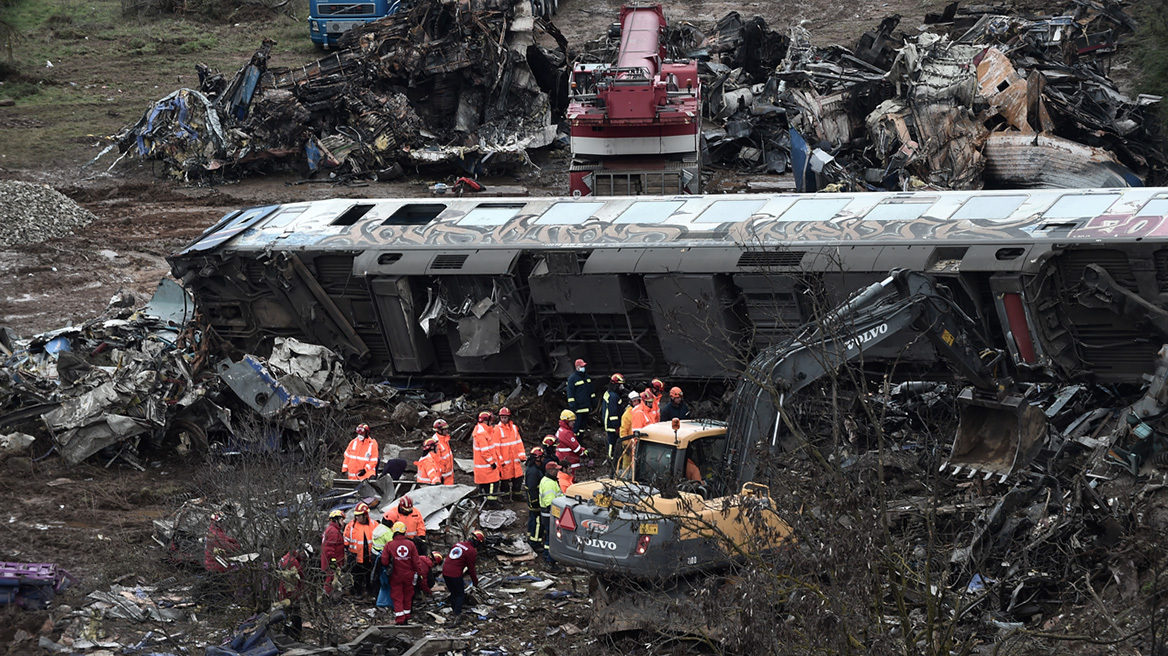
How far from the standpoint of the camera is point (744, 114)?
27250 mm

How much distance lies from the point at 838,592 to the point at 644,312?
354 inches

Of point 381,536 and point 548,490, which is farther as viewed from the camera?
point 548,490

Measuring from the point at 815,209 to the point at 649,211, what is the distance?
85.1 inches

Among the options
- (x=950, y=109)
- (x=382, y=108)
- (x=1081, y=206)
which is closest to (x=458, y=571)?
(x=1081, y=206)

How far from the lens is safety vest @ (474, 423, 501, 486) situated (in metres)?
13.8

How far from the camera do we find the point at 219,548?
11.0 metres

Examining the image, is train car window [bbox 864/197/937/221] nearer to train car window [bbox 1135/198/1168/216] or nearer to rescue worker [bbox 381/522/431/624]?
train car window [bbox 1135/198/1168/216]

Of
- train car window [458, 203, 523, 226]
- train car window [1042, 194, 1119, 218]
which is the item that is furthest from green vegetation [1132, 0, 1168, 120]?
train car window [458, 203, 523, 226]

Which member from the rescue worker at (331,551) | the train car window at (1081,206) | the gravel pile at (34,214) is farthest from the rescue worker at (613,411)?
the gravel pile at (34,214)

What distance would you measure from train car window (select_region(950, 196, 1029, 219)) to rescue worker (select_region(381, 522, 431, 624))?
7422mm

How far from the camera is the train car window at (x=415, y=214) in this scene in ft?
56.6

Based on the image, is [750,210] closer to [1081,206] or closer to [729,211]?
[729,211]

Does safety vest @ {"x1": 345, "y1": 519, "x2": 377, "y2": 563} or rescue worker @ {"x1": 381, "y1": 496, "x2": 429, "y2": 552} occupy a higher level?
rescue worker @ {"x1": 381, "y1": 496, "x2": 429, "y2": 552}

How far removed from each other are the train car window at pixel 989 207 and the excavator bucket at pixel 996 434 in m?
2.99
